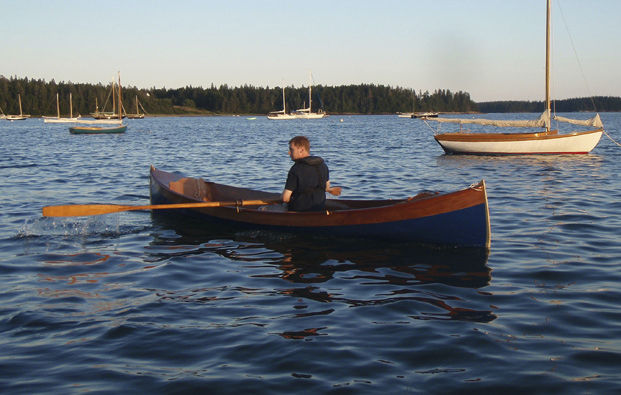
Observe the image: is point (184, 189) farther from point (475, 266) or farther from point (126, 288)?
point (475, 266)

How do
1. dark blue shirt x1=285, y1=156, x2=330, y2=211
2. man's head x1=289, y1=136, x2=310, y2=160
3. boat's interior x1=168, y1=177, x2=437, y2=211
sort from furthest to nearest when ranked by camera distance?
boat's interior x1=168, y1=177, x2=437, y2=211, dark blue shirt x1=285, y1=156, x2=330, y2=211, man's head x1=289, y1=136, x2=310, y2=160


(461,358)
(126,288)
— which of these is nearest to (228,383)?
(461,358)

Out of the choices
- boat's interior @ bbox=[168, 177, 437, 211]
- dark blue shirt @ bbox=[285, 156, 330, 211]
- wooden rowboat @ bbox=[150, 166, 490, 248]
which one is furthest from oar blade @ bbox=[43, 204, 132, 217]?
dark blue shirt @ bbox=[285, 156, 330, 211]

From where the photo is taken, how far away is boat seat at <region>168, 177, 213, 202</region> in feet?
43.8

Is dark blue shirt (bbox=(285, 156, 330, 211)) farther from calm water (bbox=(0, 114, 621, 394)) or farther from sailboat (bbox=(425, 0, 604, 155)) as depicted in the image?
sailboat (bbox=(425, 0, 604, 155))

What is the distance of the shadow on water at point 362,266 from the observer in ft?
23.1

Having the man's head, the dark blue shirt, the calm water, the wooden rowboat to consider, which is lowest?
the calm water

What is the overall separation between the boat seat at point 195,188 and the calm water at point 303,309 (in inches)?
44.7

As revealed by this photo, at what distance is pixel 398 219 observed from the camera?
9.12 metres

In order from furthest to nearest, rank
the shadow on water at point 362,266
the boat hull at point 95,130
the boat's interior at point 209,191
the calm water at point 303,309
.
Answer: the boat hull at point 95,130 < the boat's interior at point 209,191 < the shadow on water at point 362,266 < the calm water at point 303,309

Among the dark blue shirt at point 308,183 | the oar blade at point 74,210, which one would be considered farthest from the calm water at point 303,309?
the dark blue shirt at point 308,183

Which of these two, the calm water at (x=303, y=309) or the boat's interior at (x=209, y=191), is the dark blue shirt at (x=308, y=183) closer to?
the calm water at (x=303, y=309)

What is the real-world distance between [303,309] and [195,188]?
7424mm

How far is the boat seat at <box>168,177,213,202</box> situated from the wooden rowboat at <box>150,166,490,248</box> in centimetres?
199
